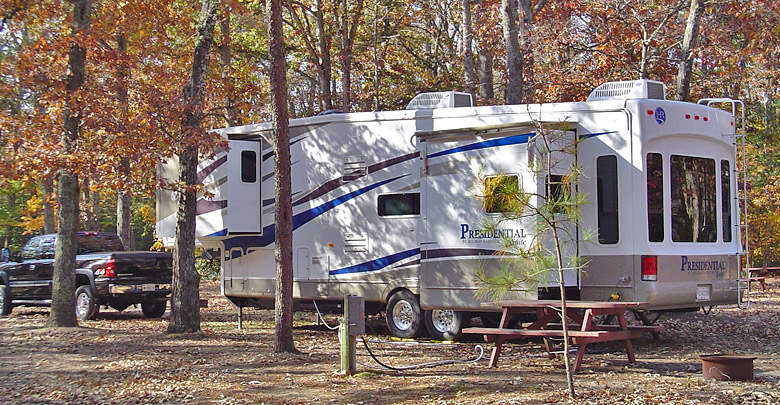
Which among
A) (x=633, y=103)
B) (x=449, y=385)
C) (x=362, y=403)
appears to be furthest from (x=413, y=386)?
(x=633, y=103)

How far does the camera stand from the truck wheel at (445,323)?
12656 millimetres

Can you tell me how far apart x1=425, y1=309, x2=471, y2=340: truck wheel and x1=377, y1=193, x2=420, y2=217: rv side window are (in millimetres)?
1542

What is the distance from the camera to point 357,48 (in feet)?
84.2

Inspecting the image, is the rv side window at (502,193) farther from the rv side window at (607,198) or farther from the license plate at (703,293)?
the license plate at (703,293)

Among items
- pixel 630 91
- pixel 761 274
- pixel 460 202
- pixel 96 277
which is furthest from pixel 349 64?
pixel 761 274

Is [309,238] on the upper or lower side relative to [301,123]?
lower

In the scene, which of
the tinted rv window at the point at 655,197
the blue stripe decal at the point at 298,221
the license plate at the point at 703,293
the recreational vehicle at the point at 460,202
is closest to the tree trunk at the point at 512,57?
the recreational vehicle at the point at 460,202

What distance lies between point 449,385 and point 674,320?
27.2 ft

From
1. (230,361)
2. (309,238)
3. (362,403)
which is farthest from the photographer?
(309,238)

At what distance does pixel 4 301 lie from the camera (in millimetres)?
18328

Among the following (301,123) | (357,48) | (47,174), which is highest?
(357,48)

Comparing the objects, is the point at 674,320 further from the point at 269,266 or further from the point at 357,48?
the point at 357,48

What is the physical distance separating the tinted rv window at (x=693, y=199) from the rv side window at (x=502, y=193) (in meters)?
2.33

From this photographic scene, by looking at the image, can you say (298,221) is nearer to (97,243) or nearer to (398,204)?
(398,204)
